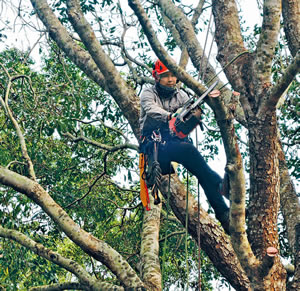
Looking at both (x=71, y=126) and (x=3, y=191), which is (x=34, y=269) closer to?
(x=3, y=191)

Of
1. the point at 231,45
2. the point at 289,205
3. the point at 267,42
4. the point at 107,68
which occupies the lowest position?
the point at 289,205

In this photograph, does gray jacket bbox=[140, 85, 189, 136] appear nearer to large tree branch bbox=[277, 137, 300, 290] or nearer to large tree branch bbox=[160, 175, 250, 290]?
large tree branch bbox=[160, 175, 250, 290]

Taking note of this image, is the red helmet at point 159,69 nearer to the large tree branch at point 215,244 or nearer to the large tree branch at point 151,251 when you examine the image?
the large tree branch at point 215,244

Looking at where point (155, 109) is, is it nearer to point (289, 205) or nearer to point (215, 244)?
point (215, 244)

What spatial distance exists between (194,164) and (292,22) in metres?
1.67

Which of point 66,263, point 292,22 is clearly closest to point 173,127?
point 66,263

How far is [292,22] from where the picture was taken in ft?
15.0

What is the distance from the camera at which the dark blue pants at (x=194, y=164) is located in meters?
3.94

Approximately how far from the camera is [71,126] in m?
6.29

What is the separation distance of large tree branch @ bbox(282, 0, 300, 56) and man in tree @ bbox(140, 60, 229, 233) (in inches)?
47.0

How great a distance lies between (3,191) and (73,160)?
1.32 metres

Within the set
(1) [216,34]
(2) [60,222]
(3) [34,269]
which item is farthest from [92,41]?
(3) [34,269]

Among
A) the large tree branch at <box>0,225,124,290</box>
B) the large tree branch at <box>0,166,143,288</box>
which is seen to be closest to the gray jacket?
the large tree branch at <box>0,166,143,288</box>

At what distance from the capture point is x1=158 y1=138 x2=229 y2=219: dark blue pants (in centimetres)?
394
